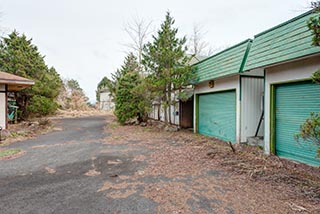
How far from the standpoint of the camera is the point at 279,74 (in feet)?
16.9

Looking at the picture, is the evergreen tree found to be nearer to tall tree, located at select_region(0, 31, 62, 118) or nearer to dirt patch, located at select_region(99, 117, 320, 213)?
tall tree, located at select_region(0, 31, 62, 118)

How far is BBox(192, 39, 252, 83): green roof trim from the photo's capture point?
6.34 m

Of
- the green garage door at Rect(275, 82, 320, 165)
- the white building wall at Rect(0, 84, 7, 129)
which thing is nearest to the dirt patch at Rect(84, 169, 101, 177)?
the green garage door at Rect(275, 82, 320, 165)

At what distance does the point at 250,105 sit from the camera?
6922mm

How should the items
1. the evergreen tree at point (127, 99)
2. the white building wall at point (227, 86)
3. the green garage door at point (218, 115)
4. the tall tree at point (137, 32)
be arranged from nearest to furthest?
the white building wall at point (227, 86) < the green garage door at point (218, 115) < the evergreen tree at point (127, 99) < the tall tree at point (137, 32)

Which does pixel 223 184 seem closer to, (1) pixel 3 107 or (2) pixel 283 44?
(2) pixel 283 44

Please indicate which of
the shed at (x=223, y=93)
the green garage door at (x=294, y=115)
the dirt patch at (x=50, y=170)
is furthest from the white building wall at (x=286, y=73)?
the dirt patch at (x=50, y=170)

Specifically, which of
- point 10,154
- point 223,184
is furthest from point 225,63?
point 10,154

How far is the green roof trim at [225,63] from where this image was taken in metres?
6.34

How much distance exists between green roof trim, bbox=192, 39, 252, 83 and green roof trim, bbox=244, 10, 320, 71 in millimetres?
504

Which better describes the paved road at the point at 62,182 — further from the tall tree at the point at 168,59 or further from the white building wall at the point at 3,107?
the white building wall at the point at 3,107

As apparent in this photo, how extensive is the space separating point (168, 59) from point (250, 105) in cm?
469

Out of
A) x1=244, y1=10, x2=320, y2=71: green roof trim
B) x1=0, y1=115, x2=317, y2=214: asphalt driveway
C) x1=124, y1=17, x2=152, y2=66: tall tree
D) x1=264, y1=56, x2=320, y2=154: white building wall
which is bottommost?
x1=0, y1=115, x2=317, y2=214: asphalt driveway

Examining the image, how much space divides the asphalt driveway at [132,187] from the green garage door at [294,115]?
6.43 feet
